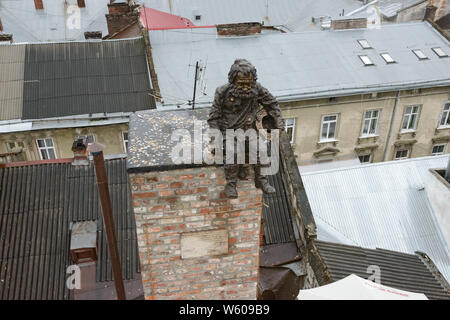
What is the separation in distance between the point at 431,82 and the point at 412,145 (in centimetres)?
322

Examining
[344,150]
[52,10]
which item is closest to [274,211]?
[344,150]

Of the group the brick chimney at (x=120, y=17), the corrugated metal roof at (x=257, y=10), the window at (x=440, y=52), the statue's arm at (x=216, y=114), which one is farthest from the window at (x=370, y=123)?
the statue's arm at (x=216, y=114)

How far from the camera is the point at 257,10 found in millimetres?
28484

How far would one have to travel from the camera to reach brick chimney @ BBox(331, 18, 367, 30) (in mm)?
20641

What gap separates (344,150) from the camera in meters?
19.6

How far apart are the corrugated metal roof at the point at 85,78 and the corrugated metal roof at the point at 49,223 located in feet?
25.2

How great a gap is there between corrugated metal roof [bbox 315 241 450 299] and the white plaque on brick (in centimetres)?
298

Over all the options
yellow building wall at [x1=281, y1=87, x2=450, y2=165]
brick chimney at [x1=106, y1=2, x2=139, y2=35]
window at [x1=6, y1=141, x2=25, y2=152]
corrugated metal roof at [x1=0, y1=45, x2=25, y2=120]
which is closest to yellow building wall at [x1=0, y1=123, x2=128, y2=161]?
window at [x1=6, y1=141, x2=25, y2=152]

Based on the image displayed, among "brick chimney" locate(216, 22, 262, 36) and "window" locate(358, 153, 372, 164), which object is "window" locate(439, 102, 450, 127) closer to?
"window" locate(358, 153, 372, 164)

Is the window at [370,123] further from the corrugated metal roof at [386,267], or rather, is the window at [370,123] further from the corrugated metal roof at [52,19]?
the corrugated metal roof at [52,19]

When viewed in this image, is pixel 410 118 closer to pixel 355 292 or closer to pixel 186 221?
pixel 355 292

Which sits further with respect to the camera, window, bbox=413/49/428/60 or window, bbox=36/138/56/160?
window, bbox=413/49/428/60

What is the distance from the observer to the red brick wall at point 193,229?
15.1ft
